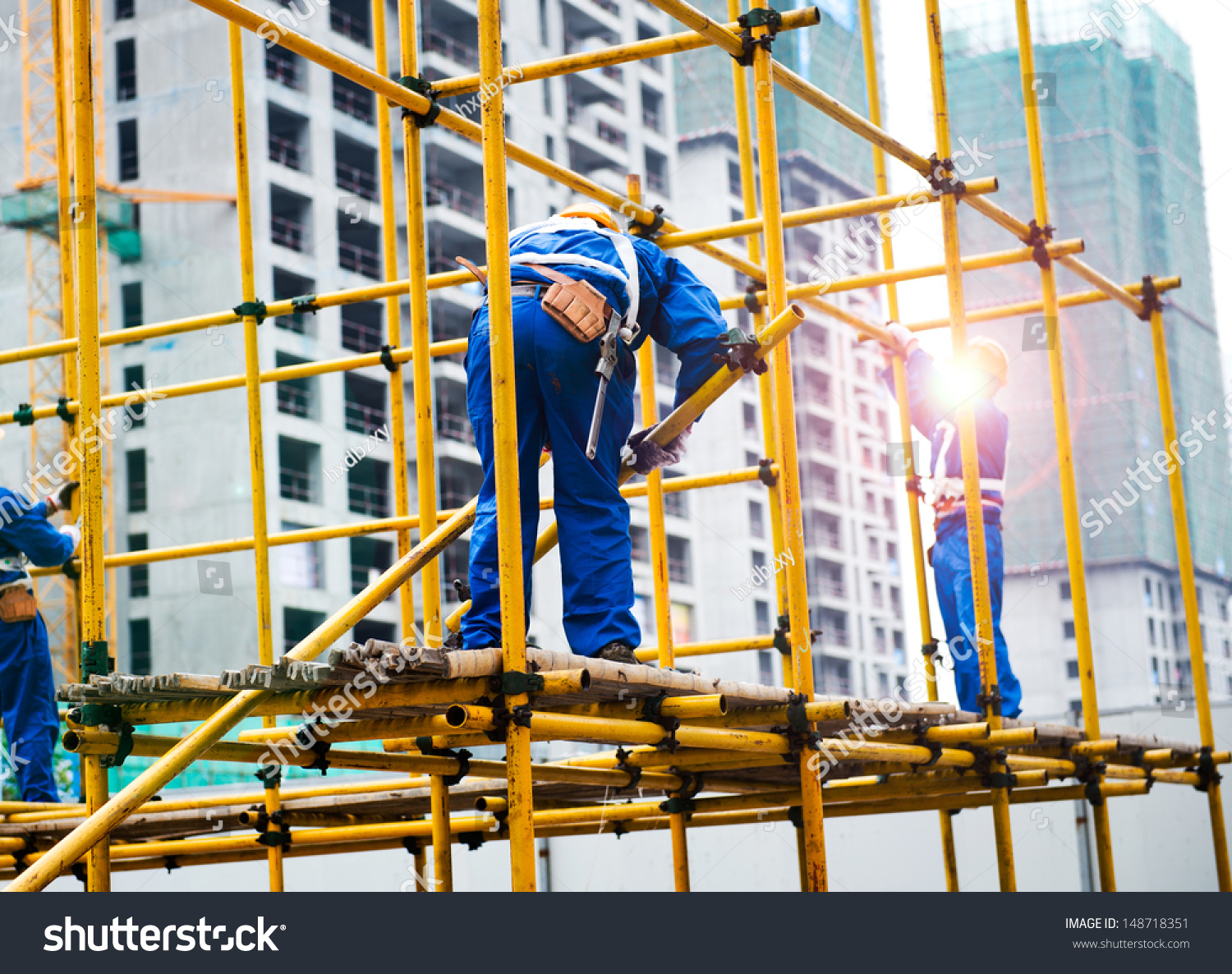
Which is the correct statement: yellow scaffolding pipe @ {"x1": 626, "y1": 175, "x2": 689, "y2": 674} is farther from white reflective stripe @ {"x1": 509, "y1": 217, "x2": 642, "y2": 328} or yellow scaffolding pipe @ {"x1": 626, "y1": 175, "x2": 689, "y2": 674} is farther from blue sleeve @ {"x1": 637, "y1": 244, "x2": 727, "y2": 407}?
white reflective stripe @ {"x1": 509, "y1": 217, "x2": 642, "y2": 328}

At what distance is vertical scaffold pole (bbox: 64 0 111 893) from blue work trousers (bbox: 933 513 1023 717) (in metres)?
4.71

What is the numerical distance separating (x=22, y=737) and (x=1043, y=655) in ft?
199

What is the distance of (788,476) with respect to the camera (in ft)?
19.0

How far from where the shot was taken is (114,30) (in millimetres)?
42969

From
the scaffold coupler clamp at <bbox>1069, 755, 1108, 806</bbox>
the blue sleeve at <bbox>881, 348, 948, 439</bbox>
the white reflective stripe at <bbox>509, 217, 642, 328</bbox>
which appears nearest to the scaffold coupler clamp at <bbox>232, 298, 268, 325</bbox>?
the white reflective stripe at <bbox>509, 217, 642, 328</bbox>

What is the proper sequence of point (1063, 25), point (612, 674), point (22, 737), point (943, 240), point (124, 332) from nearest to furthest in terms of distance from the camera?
point (612, 674) < point (943, 240) < point (22, 737) < point (124, 332) < point (1063, 25)

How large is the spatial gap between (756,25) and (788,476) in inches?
63.9

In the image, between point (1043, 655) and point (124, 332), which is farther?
point (1043, 655)

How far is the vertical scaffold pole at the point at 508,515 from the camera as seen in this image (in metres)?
4.30

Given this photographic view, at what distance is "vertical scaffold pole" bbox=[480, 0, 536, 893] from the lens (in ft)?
14.1

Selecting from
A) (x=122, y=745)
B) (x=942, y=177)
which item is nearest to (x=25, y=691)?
(x=122, y=745)

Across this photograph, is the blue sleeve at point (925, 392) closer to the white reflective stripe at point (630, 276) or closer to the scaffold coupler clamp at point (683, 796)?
the scaffold coupler clamp at point (683, 796)

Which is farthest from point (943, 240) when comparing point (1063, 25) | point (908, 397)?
point (1063, 25)

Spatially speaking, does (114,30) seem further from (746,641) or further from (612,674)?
(612,674)
